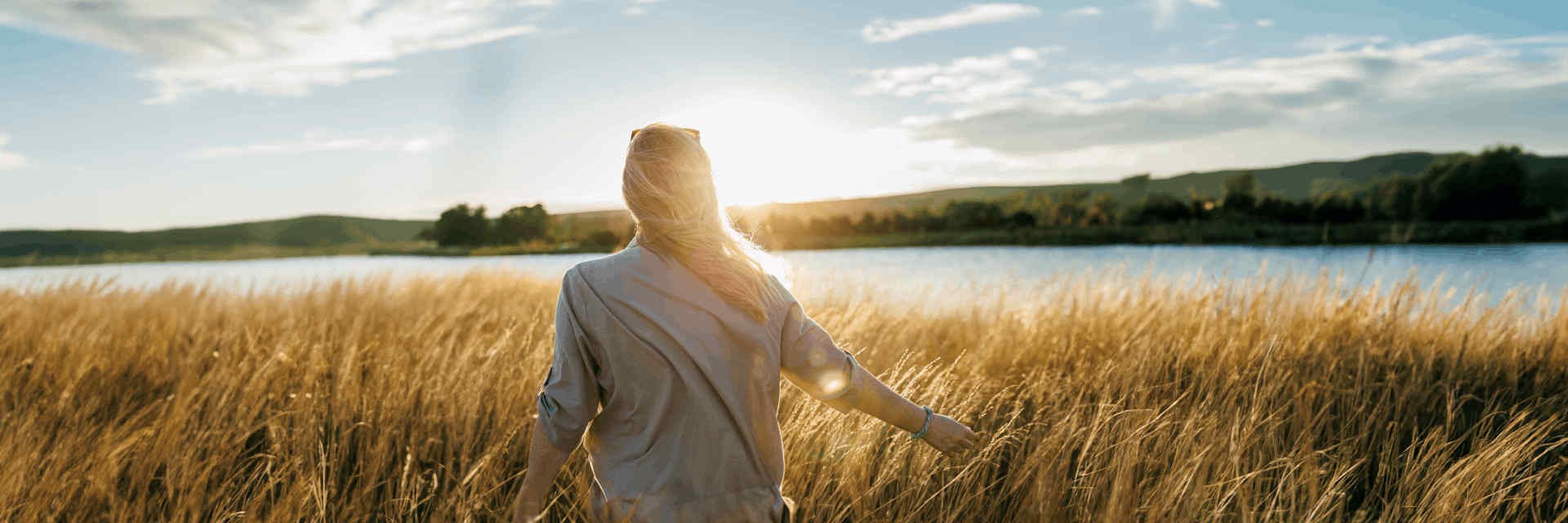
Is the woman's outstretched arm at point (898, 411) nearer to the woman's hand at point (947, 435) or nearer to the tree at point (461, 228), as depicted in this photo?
the woman's hand at point (947, 435)

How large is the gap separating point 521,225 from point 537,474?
47.3m

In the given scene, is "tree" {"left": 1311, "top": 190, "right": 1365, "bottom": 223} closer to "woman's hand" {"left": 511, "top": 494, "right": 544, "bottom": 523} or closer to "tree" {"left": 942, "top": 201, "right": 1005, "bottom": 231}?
"tree" {"left": 942, "top": 201, "right": 1005, "bottom": 231}

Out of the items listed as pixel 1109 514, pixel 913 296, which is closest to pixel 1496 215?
pixel 913 296

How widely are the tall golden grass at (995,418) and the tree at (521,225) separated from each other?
41.5 meters

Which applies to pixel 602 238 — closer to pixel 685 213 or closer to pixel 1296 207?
pixel 685 213

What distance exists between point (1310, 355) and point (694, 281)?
4.08 metres

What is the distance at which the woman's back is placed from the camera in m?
1.46

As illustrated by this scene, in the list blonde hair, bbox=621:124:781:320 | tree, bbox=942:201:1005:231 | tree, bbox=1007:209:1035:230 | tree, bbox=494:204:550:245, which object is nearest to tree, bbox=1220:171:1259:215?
tree, bbox=1007:209:1035:230

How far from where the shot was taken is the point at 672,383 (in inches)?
58.6

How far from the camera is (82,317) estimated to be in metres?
6.12

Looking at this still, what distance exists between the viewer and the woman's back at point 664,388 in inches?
57.5

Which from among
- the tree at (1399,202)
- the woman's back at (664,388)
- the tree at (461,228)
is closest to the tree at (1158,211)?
the tree at (1399,202)

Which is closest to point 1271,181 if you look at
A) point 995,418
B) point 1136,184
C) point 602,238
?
point 1136,184

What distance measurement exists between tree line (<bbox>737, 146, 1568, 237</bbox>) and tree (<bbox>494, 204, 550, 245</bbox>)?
1476 cm
